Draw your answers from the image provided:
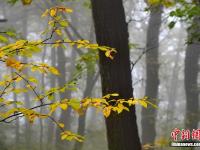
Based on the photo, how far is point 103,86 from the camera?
5.02 m

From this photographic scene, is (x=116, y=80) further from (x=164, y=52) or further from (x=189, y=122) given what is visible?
(x=164, y=52)

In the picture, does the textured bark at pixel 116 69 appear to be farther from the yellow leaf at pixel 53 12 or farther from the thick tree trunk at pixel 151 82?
the thick tree trunk at pixel 151 82

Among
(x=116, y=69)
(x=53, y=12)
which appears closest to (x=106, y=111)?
Answer: (x=53, y=12)

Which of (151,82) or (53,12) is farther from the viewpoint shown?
(151,82)

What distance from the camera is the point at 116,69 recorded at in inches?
193

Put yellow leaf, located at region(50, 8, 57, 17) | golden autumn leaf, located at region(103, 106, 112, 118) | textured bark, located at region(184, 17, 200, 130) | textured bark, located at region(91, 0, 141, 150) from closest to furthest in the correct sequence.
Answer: golden autumn leaf, located at region(103, 106, 112, 118)
yellow leaf, located at region(50, 8, 57, 17)
textured bark, located at region(91, 0, 141, 150)
textured bark, located at region(184, 17, 200, 130)

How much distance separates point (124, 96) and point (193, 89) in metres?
8.95

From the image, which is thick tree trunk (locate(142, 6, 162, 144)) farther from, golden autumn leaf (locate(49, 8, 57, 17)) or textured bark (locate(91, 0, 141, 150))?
golden autumn leaf (locate(49, 8, 57, 17))

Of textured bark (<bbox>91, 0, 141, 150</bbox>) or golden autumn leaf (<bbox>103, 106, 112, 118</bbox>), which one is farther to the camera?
textured bark (<bbox>91, 0, 141, 150</bbox>)

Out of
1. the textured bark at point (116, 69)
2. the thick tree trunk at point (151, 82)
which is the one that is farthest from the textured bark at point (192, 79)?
the textured bark at point (116, 69)

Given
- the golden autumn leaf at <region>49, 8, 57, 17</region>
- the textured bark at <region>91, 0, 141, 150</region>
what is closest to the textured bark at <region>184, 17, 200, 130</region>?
the textured bark at <region>91, 0, 141, 150</region>

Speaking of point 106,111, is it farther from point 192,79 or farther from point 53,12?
point 192,79

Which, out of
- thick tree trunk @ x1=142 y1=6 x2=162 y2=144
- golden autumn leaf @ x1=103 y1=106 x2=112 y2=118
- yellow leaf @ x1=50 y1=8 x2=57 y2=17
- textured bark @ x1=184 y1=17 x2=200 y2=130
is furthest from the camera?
textured bark @ x1=184 y1=17 x2=200 y2=130

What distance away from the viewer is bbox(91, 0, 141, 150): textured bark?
4.82 m
